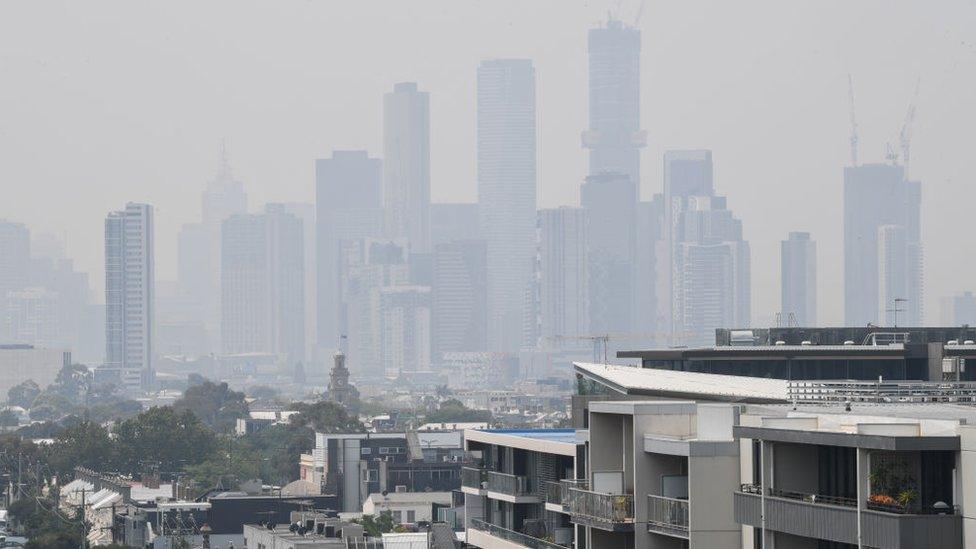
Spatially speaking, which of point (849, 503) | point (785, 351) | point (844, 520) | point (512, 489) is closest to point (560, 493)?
point (512, 489)

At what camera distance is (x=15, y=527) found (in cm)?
11394

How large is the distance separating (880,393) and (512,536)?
44.9 ft

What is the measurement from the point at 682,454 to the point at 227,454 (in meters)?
141

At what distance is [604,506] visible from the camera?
107 feet

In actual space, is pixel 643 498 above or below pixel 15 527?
above

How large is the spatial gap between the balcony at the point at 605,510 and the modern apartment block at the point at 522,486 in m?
0.99

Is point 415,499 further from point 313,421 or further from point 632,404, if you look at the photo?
Result: point 313,421

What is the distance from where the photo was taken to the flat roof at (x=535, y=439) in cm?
3822

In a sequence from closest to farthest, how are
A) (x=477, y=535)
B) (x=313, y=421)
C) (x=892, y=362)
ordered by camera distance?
(x=477, y=535) < (x=892, y=362) < (x=313, y=421)

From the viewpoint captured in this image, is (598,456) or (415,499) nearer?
(598,456)

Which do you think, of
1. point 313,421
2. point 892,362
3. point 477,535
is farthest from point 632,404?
point 313,421

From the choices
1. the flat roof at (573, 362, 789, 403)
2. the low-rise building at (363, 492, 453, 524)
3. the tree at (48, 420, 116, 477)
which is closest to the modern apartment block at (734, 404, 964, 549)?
the flat roof at (573, 362, 789, 403)

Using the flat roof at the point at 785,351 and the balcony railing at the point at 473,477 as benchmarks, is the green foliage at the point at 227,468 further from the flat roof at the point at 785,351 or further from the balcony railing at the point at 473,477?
the balcony railing at the point at 473,477

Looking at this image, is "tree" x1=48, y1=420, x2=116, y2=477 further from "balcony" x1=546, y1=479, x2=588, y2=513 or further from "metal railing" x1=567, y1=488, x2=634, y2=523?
"metal railing" x1=567, y1=488, x2=634, y2=523
